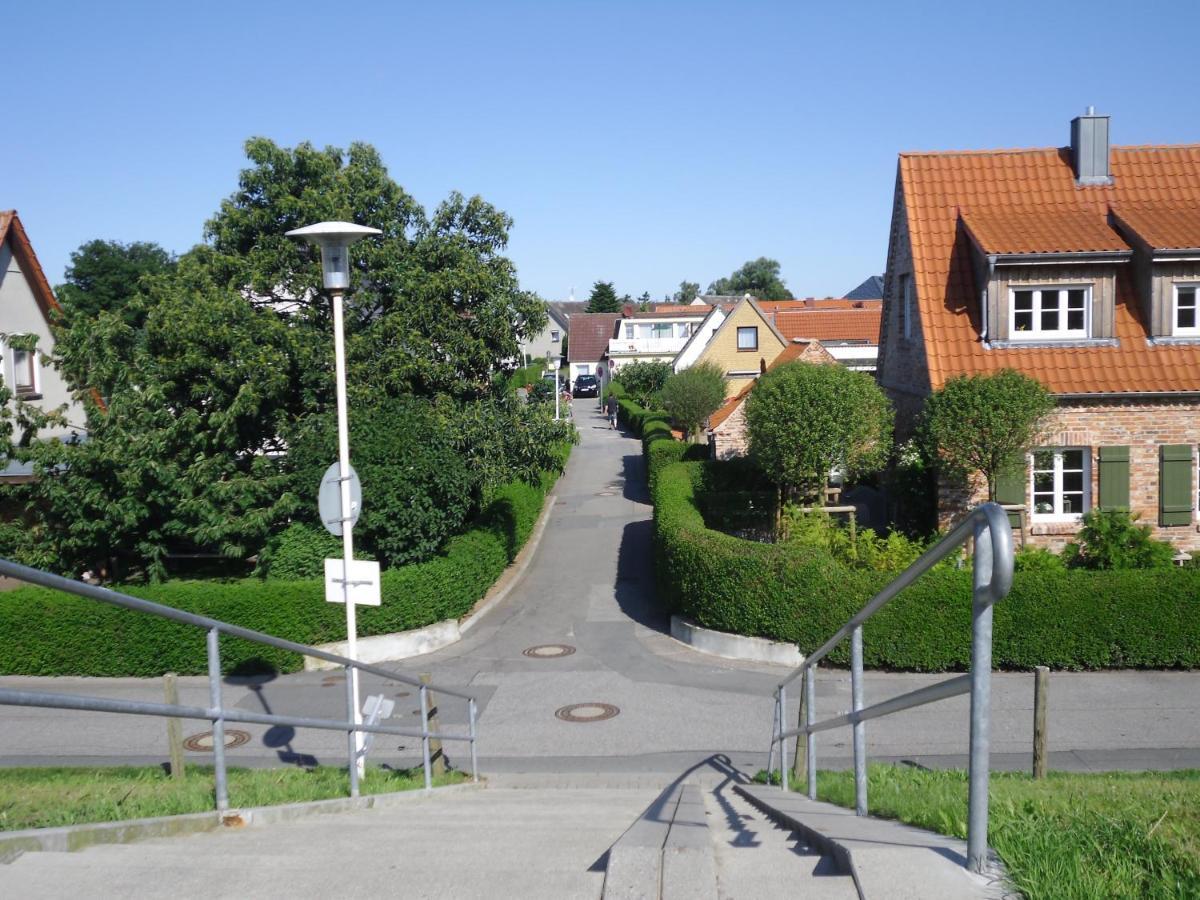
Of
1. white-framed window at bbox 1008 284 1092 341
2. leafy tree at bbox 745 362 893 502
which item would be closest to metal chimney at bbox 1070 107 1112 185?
white-framed window at bbox 1008 284 1092 341

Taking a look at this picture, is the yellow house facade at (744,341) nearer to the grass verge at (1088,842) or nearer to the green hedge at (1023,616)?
the green hedge at (1023,616)

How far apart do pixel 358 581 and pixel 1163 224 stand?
57.4 feet

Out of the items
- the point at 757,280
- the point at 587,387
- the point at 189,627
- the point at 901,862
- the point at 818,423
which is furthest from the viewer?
the point at 757,280

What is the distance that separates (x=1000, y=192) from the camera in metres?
23.5

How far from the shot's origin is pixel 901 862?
348 centimetres

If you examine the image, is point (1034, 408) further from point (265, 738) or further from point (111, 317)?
point (111, 317)

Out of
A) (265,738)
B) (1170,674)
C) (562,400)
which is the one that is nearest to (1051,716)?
(1170,674)

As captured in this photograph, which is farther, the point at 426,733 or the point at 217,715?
the point at 426,733

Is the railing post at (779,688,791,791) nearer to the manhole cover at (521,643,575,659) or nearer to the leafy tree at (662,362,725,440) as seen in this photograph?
the manhole cover at (521,643,575,659)

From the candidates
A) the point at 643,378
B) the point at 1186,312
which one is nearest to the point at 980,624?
the point at 1186,312

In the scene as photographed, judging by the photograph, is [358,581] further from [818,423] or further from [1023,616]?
[818,423]

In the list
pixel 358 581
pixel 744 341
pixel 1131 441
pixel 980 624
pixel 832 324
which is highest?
pixel 832 324

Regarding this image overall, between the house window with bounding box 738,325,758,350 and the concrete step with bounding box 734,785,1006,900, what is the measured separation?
176ft

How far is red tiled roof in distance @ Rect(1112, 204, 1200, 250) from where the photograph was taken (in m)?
20.5
